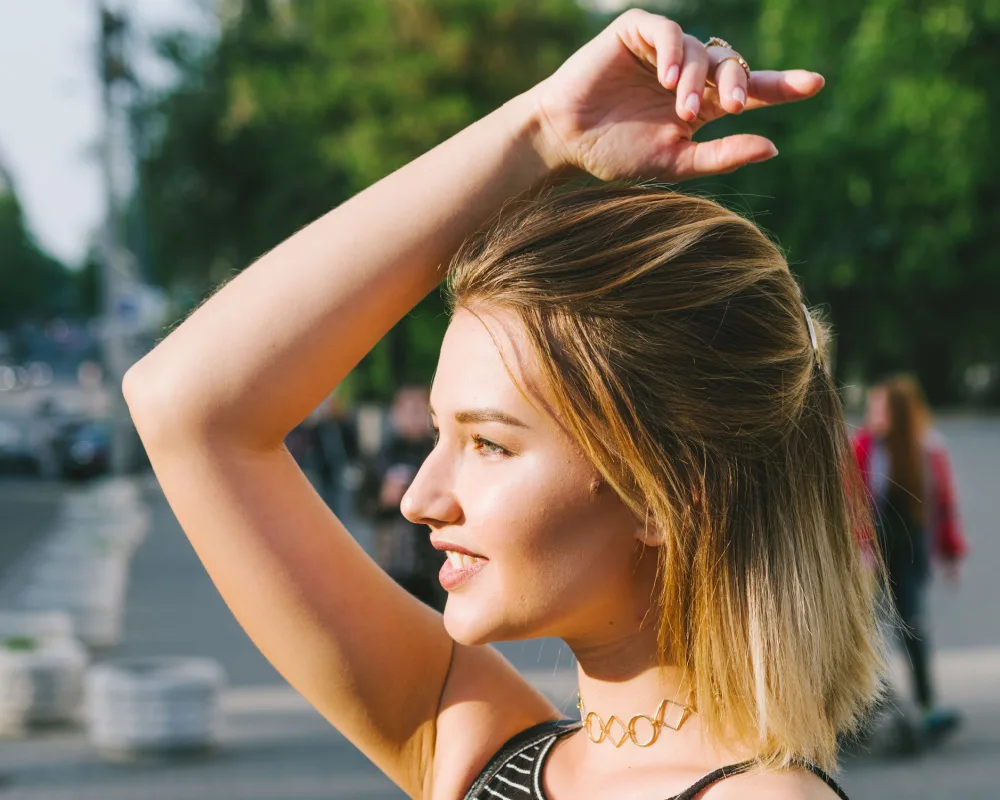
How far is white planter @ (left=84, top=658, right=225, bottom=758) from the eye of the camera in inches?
284

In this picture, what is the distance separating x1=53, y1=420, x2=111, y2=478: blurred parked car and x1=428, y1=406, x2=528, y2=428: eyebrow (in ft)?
92.5

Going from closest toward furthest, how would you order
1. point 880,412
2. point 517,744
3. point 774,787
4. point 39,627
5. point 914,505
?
point 774,787 → point 517,744 → point 914,505 → point 880,412 → point 39,627

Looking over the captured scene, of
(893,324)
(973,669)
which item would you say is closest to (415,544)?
(973,669)

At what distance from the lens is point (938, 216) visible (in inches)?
1088

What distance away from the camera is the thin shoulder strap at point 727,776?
1.56m

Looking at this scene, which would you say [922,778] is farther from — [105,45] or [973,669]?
[105,45]

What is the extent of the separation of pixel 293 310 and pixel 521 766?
649 mm

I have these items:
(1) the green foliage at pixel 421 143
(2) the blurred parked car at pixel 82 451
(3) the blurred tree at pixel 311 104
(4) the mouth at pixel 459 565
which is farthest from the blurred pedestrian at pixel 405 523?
(2) the blurred parked car at pixel 82 451

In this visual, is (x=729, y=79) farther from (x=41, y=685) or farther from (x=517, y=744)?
(x=41, y=685)

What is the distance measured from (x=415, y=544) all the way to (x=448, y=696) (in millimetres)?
5175

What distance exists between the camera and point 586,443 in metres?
1.61

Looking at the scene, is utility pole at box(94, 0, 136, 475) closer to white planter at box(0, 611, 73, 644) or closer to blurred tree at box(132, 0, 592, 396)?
blurred tree at box(132, 0, 592, 396)

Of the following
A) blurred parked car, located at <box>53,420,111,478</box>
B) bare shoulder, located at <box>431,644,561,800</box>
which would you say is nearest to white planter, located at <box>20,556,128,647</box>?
bare shoulder, located at <box>431,644,561,800</box>

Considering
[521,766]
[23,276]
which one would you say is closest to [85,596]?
[521,766]
